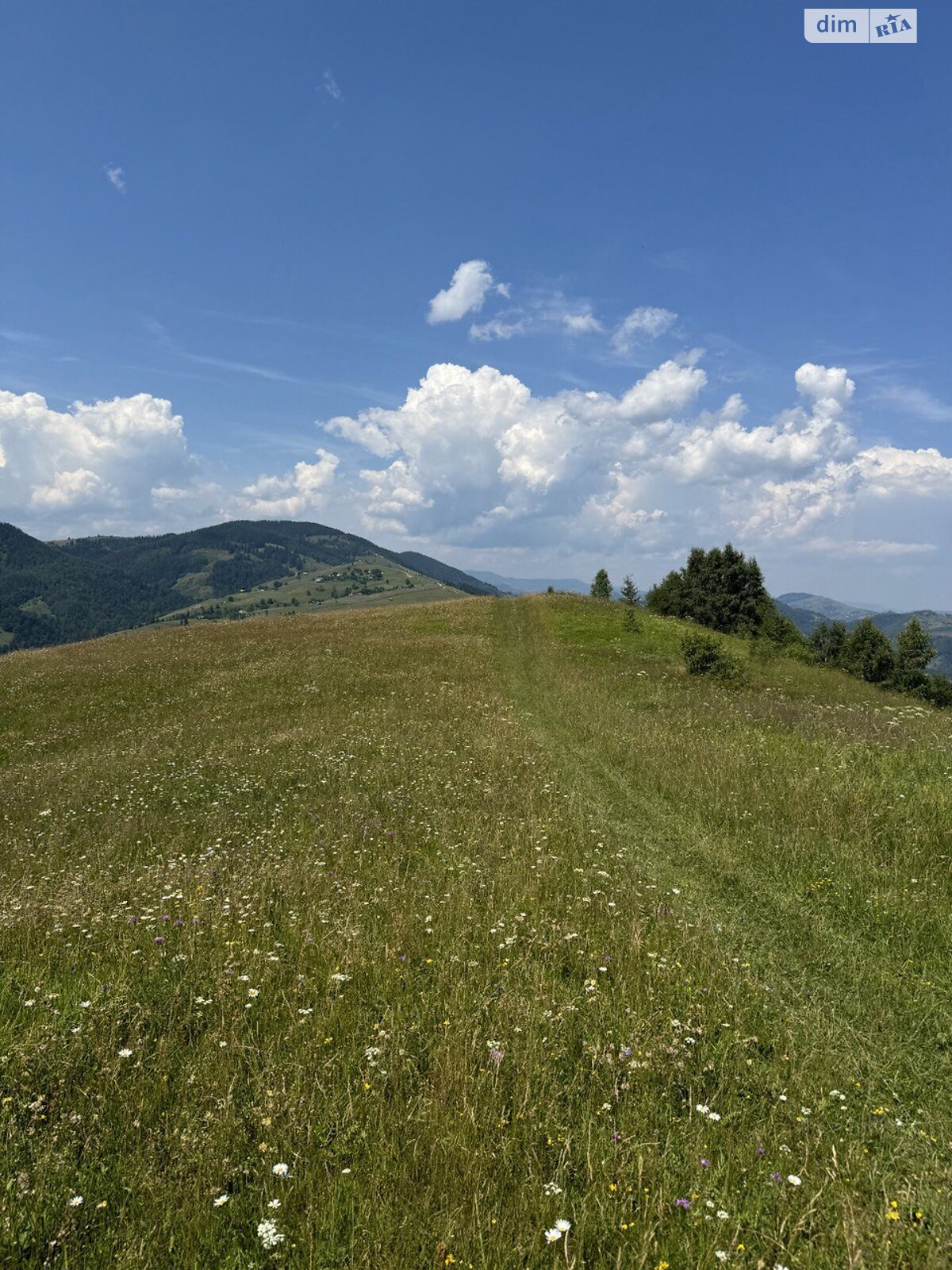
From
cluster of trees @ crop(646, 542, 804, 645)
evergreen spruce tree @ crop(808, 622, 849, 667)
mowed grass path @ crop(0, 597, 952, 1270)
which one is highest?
cluster of trees @ crop(646, 542, 804, 645)

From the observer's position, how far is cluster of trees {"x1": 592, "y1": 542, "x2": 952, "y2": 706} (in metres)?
57.5

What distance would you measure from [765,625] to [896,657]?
13.4 m

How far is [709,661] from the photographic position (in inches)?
1165

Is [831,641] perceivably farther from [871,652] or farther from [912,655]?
[912,655]

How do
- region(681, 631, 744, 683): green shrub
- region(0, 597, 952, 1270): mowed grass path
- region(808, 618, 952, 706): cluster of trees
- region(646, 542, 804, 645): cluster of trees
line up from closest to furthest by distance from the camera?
region(0, 597, 952, 1270): mowed grass path
region(681, 631, 744, 683): green shrub
region(808, 618, 952, 706): cluster of trees
region(646, 542, 804, 645): cluster of trees

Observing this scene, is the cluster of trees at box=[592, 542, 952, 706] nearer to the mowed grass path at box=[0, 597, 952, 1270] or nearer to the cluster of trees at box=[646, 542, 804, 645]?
the cluster of trees at box=[646, 542, 804, 645]

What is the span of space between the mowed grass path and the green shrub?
524 inches

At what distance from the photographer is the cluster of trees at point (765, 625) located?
2263 inches

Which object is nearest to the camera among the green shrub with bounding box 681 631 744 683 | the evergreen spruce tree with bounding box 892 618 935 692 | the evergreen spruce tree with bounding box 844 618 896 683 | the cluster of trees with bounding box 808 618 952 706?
the green shrub with bounding box 681 631 744 683

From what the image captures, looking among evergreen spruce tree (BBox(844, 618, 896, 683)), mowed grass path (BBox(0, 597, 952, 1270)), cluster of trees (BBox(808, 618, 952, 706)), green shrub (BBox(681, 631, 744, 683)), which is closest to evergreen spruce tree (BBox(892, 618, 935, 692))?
cluster of trees (BBox(808, 618, 952, 706))

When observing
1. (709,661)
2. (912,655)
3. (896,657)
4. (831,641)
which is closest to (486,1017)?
(709,661)

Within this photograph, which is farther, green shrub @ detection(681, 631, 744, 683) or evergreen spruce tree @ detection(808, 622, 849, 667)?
evergreen spruce tree @ detection(808, 622, 849, 667)

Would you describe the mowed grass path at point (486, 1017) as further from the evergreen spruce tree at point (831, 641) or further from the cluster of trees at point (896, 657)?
the evergreen spruce tree at point (831, 641)

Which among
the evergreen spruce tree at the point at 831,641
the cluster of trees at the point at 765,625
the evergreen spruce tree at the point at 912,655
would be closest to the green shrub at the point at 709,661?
the cluster of trees at the point at 765,625
